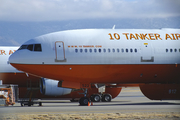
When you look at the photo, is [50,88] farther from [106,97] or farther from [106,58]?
[106,58]

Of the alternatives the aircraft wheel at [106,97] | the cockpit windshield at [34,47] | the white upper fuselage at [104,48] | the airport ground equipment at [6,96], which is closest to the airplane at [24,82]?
the aircraft wheel at [106,97]

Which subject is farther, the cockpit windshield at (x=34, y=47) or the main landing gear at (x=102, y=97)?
the main landing gear at (x=102, y=97)

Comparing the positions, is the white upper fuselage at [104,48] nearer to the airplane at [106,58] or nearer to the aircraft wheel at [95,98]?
the airplane at [106,58]

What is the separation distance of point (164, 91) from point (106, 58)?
5255mm

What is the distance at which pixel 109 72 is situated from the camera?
26.4 meters

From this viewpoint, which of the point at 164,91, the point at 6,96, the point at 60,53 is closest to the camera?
the point at 60,53

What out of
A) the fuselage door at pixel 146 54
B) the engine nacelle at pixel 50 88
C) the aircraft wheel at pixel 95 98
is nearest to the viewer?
the fuselage door at pixel 146 54

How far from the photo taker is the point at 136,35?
27.5 metres

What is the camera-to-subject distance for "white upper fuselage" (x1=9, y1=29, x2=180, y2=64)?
83.8ft

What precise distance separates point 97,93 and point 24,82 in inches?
280

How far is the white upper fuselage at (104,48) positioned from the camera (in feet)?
83.8

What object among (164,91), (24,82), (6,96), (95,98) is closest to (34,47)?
(6,96)

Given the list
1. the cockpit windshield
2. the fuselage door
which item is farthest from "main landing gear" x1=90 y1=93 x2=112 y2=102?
the cockpit windshield

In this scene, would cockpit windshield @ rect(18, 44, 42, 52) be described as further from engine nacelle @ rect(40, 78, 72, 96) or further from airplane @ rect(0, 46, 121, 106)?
airplane @ rect(0, 46, 121, 106)
